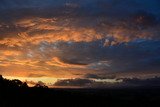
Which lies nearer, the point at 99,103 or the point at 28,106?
the point at 28,106

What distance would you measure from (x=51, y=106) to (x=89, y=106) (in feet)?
35.3

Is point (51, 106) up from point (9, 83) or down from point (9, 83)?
down

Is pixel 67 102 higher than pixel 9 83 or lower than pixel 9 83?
lower

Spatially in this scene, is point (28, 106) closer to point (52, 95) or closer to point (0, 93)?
point (0, 93)

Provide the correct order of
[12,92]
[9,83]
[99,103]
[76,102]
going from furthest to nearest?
[99,103] < [76,102] < [9,83] < [12,92]

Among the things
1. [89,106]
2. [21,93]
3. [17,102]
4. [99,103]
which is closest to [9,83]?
[21,93]

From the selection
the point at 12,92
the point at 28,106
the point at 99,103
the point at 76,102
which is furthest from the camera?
the point at 99,103

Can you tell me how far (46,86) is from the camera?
53.5m

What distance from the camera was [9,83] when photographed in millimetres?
48656

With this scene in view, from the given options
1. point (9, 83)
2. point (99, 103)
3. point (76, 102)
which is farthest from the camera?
point (99, 103)

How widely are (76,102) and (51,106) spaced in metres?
8.71

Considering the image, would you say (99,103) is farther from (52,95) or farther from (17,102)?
(17,102)

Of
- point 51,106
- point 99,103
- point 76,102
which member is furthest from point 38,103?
point 99,103

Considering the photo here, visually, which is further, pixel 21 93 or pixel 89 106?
pixel 89 106
